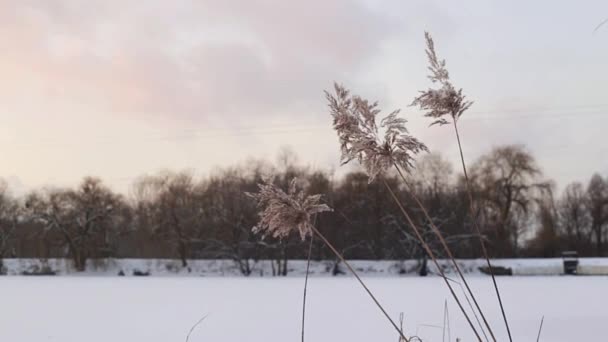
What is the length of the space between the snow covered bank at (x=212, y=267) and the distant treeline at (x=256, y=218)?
594mm

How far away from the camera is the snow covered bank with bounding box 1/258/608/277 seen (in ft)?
117

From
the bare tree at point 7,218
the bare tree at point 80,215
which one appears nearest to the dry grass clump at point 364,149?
the bare tree at point 80,215

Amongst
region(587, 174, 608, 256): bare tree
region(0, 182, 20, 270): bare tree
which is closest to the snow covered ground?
region(0, 182, 20, 270): bare tree

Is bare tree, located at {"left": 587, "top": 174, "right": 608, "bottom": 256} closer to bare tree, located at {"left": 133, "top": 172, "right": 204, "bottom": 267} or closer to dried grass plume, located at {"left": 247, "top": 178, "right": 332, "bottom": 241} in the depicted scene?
bare tree, located at {"left": 133, "top": 172, "right": 204, "bottom": 267}

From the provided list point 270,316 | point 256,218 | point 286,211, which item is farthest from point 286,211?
point 256,218

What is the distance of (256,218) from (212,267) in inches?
170

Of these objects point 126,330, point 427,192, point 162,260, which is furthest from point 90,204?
point 126,330

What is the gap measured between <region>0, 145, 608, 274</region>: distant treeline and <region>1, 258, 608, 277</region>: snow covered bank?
23.4 inches

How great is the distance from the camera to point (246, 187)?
37.4 metres

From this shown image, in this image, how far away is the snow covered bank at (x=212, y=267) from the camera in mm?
35812

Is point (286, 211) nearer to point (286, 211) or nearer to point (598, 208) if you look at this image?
point (286, 211)

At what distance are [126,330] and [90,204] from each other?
33.2 m

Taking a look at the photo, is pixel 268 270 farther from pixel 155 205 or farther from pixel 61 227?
pixel 61 227

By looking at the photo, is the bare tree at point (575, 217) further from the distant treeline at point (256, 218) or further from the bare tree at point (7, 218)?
the bare tree at point (7, 218)
